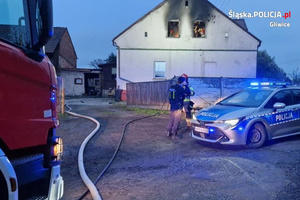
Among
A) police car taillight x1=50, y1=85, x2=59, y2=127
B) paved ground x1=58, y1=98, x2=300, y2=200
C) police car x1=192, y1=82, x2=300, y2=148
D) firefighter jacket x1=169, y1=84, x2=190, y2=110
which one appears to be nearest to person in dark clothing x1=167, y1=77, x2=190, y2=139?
firefighter jacket x1=169, y1=84, x2=190, y2=110

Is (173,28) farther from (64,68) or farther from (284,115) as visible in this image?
(284,115)

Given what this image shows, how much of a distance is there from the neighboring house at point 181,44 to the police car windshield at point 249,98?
599 inches

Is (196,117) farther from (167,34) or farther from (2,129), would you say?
(167,34)

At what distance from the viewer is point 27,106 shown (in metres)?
2.55

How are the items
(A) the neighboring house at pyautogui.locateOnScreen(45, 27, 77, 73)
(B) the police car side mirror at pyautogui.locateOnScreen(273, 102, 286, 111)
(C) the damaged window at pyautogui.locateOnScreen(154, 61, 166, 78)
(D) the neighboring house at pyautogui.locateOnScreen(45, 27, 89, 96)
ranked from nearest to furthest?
(B) the police car side mirror at pyautogui.locateOnScreen(273, 102, 286, 111), (C) the damaged window at pyautogui.locateOnScreen(154, 61, 166, 78), (D) the neighboring house at pyautogui.locateOnScreen(45, 27, 89, 96), (A) the neighboring house at pyautogui.locateOnScreen(45, 27, 77, 73)

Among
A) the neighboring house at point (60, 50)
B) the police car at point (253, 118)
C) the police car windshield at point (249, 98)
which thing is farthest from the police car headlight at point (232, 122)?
the neighboring house at point (60, 50)

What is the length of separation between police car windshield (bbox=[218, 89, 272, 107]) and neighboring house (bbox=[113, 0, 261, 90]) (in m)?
15.2

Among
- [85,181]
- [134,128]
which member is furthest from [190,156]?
[134,128]

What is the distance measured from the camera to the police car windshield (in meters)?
7.23

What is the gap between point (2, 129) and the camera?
228cm

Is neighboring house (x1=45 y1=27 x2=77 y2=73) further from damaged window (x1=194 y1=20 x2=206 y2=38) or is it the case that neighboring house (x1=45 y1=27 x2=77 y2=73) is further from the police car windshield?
the police car windshield

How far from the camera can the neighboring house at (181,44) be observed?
2294cm

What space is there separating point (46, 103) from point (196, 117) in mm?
4964

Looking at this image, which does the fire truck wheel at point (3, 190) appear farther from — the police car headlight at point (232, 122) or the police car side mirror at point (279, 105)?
the police car side mirror at point (279, 105)
